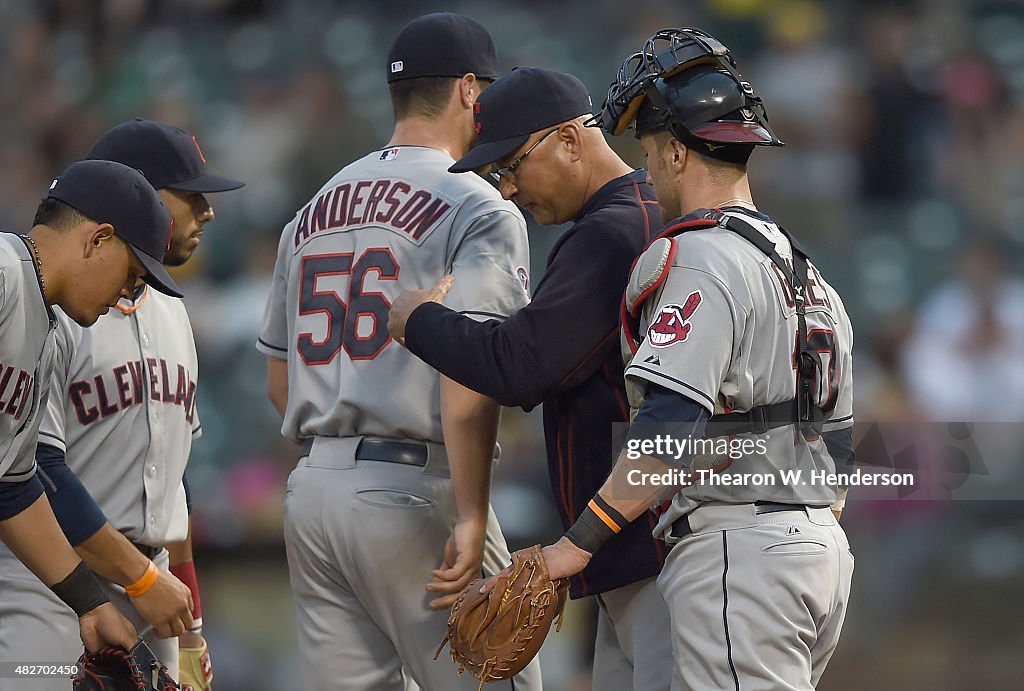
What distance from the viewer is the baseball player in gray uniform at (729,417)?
8.43ft

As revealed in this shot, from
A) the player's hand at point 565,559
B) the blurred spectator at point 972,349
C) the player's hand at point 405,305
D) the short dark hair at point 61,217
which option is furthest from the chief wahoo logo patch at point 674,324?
the blurred spectator at point 972,349

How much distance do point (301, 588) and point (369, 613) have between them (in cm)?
21

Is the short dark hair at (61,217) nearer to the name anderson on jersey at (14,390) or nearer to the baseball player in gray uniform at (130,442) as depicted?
the name anderson on jersey at (14,390)

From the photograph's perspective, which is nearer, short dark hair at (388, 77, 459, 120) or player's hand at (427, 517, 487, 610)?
player's hand at (427, 517, 487, 610)

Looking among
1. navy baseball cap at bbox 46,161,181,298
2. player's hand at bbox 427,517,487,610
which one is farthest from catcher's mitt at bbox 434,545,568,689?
navy baseball cap at bbox 46,161,181,298

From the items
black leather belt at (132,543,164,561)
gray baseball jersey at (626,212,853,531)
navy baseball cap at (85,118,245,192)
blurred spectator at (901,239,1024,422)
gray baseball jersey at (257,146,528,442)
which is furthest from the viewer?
blurred spectator at (901,239,1024,422)

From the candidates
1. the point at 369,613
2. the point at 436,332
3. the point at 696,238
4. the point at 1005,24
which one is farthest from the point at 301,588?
the point at 1005,24

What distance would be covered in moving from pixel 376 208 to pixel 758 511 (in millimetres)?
1333

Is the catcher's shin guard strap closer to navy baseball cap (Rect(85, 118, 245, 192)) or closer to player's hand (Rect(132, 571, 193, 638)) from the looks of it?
player's hand (Rect(132, 571, 193, 638))

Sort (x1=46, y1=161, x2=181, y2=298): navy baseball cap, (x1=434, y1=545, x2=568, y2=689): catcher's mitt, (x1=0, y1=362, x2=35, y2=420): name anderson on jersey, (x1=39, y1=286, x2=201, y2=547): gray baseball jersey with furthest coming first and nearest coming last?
(x1=39, y1=286, x2=201, y2=547): gray baseball jersey
(x1=46, y1=161, x2=181, y2=298): navy baseball cap
(x1=0, y1=362, x2=35, y2=420): name anderson on jersey
(x1=434, y1=545, x2=568, y2=689): catcher's mitt

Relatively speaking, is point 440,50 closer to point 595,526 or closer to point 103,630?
point 595,526

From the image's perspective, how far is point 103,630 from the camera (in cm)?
317

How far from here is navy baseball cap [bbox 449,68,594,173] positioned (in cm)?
310

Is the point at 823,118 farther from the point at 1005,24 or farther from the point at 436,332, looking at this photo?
the point at 436,332
